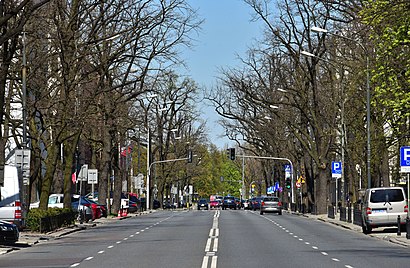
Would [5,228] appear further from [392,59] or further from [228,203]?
[228,203]

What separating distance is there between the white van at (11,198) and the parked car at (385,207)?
14.2 metres

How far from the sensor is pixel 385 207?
38.8 m

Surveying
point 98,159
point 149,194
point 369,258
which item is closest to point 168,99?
point 149,194

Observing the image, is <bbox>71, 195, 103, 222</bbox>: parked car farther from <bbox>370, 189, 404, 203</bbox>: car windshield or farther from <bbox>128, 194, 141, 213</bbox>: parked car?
<bbox>128, 194, 141, 213</bbox>: parked car

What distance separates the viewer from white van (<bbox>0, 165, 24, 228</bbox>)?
1324 inches

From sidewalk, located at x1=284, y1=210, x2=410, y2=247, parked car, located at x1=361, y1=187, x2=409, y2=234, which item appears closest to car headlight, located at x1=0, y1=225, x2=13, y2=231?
sidewalk, located at x1=284, y1=210, x2=410, y2=247

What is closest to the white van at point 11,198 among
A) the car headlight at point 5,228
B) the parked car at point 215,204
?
the car headlight at point 5,228

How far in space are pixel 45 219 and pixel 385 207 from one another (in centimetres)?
1373

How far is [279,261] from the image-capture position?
23.3 m

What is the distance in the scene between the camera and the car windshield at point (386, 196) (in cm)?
3897

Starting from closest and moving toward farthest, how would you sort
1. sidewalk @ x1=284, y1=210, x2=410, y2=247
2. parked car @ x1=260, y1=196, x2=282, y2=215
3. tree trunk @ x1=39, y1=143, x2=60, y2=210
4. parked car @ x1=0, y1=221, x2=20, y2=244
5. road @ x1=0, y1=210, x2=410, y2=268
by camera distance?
road @ x1=0, y1=210, x2=410, y2=268 < parked car @ x1=0, y1=221, x2=20, y2=244 < sidewalk @ x1=284, y1=210, x2=410, y2=247 < tree trunk @ x1=39, y1=143, x2=60, y2=210 < parked car @ x1=260, y1=196, x2=282, y2=215

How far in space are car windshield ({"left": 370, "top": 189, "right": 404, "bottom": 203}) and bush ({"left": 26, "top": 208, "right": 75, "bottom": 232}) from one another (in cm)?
1327

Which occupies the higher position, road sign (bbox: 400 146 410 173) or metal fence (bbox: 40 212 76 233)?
road sign (bbox: 400 146 410 173)

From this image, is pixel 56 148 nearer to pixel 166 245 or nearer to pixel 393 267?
pixel 166 245
